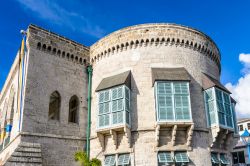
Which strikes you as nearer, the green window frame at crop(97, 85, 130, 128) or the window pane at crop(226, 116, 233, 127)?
the green window frame at crop(97, 85, 130, 128)

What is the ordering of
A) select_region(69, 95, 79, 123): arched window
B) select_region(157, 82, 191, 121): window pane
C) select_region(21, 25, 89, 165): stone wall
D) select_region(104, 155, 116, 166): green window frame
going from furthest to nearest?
1. select_region(69, 95, 79, 123): arched window
2. select_region(104, 155, 116, 166): green window frame
3. select_region(21, 25, 89, 165): stone wall
4. select_region(157, 82, 191, 121): window pane

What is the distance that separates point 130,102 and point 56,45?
6.42m

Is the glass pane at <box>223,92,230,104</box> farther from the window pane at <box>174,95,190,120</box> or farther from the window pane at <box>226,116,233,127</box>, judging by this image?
the window pane at <box>174,95,190,120</box>

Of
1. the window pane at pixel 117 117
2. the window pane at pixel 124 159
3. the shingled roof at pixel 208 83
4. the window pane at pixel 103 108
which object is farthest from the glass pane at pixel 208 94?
the window pane at pixel 103 108

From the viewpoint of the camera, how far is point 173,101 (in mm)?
16828

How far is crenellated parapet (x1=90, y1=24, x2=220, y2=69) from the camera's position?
18.8m

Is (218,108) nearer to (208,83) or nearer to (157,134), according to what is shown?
(208,83)

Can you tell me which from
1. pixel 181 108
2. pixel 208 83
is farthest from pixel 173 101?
pixel 208 83

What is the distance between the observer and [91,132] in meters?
19.0

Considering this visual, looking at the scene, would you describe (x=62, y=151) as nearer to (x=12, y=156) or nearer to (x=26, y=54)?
(x=12, y=156)

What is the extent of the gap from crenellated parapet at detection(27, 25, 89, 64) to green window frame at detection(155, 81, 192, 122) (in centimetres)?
654

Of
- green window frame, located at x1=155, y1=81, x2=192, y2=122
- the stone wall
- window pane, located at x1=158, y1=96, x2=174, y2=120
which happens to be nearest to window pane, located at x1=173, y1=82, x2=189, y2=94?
green window frame, located at x1=155, y1=81, x2=192, y2=122

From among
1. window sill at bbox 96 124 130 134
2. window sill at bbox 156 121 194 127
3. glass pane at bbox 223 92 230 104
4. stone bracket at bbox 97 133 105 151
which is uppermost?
glass pane at bbox 223 92 230 104

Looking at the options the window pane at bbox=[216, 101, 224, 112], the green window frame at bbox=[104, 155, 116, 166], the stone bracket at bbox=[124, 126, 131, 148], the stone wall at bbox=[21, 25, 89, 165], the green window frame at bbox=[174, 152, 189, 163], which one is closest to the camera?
the green window frame at bbox=[174, 152, 189, 163]
